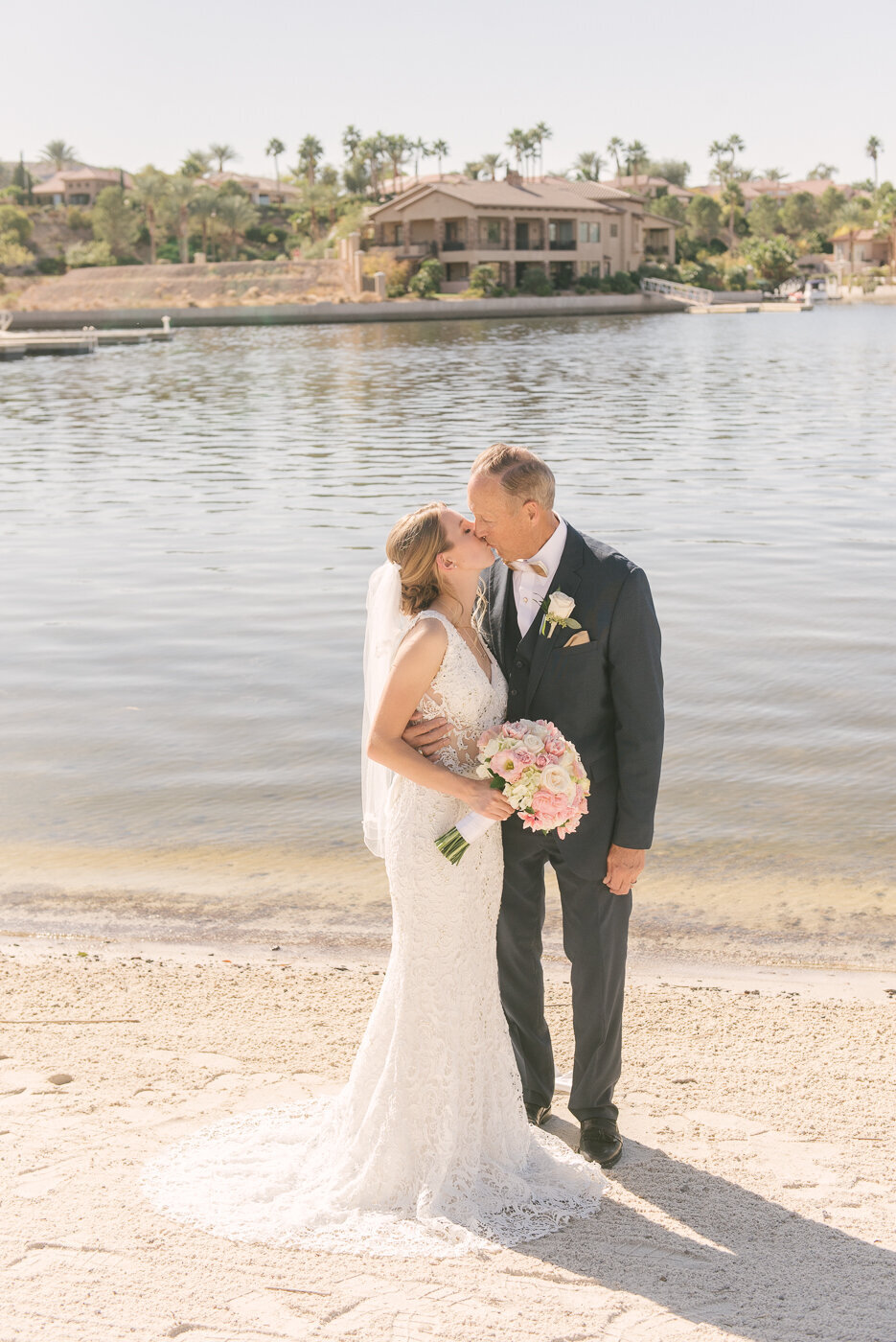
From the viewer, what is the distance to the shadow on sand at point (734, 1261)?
11.5ft

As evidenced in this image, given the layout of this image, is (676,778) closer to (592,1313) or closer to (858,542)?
(592,1313)

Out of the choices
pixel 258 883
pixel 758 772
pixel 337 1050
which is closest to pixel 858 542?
pixel 758 772

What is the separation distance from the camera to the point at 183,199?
102 m

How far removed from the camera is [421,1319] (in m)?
3.49

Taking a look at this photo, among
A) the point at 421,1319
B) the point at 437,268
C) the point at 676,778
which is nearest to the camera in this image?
the point at 421,1319

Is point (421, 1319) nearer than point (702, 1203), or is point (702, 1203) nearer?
point (421, 1319)

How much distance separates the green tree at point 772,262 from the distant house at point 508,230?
38.5 ft

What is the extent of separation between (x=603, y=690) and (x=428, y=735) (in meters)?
0.63

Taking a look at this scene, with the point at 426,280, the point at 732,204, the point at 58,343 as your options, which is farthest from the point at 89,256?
the point at 732,204

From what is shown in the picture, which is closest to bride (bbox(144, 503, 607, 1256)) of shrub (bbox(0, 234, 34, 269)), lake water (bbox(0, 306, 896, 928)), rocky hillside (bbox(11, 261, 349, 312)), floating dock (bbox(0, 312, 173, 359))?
lake water (bbox(0, 306, 896, 928))

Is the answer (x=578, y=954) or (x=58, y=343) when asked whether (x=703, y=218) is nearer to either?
(x=58, y=343)

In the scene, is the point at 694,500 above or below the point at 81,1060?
above

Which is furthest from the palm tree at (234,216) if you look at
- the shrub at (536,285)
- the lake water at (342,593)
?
the lake water at (342,593)

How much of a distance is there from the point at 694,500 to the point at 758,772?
12.0 m
